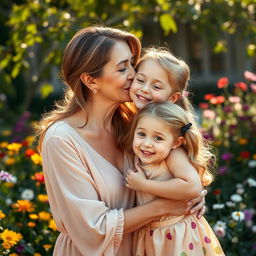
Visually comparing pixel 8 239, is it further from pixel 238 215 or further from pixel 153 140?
pixel 238 215

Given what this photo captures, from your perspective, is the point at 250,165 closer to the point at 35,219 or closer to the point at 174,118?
the point at 35,219

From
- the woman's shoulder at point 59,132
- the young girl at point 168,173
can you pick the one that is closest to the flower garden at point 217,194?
the woman's shoulder at point 59,132

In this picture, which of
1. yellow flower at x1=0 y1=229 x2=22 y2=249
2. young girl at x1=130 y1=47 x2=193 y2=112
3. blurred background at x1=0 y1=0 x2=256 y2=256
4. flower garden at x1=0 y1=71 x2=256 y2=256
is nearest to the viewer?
young girl at x1=130 y1=47 x2=193 y2=112

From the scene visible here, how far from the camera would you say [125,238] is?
2.74 meters

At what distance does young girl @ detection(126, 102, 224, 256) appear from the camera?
8.40ft

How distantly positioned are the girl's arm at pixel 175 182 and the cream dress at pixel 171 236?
→ 58 mm

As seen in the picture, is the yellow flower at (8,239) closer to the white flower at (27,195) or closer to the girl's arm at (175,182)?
the girl's arm at (175,182)

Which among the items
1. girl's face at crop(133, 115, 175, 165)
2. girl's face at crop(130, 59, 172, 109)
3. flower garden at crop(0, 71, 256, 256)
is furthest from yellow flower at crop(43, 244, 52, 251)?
girl's face at crop(130, 59, 172, 109)

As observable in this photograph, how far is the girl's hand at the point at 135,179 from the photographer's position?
2588 mm

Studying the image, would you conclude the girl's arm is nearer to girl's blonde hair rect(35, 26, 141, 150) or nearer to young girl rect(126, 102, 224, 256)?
young girl rect(126, 102, 224, 256)

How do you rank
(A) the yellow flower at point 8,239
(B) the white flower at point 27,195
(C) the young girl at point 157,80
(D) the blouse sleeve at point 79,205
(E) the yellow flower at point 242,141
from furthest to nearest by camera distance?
(E) the yellow flower at point 242,141, (B) the white flower at point 27,195, (A) the yellow flower at point 8,239, (C) the young girl at point 157,80, (D) the blouse sleeve at point 79,205

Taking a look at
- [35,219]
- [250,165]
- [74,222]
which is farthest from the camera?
[250,165]

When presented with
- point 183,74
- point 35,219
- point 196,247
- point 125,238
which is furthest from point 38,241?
point 183,74

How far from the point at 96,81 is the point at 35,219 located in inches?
54.0
